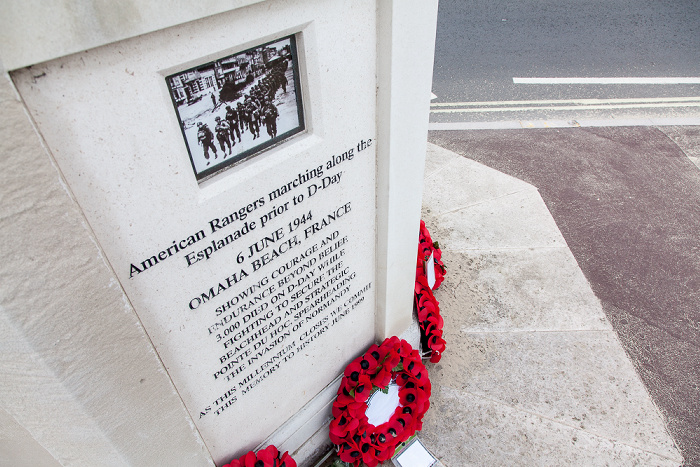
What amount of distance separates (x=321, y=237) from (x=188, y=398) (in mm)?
1094

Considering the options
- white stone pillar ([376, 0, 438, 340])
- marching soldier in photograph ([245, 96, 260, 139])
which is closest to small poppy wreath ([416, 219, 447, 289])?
white stone pillar ([376, 0, 438, 340])

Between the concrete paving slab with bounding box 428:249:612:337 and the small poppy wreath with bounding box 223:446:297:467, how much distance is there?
1.90 metres

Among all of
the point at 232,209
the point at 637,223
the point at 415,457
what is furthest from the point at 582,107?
the point at 232,209

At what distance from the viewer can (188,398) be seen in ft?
7.79

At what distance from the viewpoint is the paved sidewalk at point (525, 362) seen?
10.9 ft

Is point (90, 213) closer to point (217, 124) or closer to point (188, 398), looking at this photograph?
point (217, 124)

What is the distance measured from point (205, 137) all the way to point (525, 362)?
3.24 meters

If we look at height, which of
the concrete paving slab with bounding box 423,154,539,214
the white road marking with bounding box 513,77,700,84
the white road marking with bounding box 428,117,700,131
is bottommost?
the concrete paving slab with bounding box 423,154,539,214

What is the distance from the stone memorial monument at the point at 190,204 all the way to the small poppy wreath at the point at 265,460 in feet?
0.36

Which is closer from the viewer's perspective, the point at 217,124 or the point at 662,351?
the point at 217,124

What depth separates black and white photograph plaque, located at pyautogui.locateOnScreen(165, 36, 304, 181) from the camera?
175 centimetres

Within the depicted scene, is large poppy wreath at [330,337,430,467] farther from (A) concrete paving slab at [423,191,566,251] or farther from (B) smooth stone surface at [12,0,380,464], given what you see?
(A) concrete paving slab at [423,191,566,251]

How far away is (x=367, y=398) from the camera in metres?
3.18

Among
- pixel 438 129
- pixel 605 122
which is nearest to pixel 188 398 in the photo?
pixel 438 129
